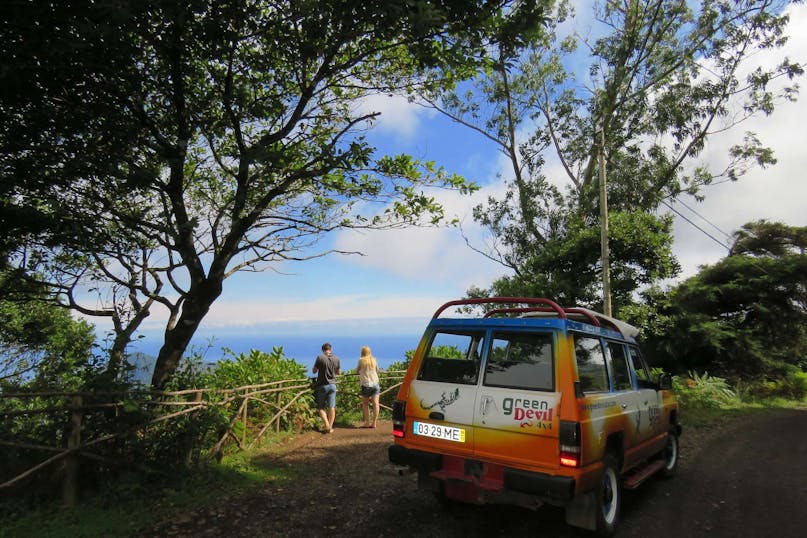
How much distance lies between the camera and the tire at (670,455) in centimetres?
678

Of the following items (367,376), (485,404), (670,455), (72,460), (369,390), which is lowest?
(670,455)

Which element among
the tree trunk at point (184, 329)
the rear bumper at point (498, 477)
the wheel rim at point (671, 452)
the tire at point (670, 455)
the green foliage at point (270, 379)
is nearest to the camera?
the rear bumper at point (498, 477)

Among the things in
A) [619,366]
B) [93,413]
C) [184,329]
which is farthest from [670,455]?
[93,413]

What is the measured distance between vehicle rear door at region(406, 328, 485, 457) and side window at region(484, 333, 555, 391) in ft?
0.52

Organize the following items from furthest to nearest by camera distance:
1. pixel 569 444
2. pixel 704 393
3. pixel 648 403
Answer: pixel 704 393 → pixel 648 403 → pixel 569 444

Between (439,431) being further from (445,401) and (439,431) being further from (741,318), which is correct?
(741,318)

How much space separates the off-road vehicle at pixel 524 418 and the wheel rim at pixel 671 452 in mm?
1819

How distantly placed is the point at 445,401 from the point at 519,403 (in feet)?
2.48

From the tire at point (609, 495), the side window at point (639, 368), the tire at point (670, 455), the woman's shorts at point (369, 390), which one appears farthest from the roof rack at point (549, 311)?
the woman's shorts at point (369, 390)

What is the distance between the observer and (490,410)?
4410 millimetres

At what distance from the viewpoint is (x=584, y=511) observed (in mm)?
4266

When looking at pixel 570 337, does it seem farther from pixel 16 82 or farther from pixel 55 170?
pixel 55 170

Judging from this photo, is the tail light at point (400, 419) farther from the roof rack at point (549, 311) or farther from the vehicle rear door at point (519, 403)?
the roof rack at point (549, 311)

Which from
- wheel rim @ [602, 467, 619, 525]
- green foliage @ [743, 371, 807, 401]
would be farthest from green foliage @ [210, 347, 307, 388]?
green foliage @ [743, 371, 807, 401]
